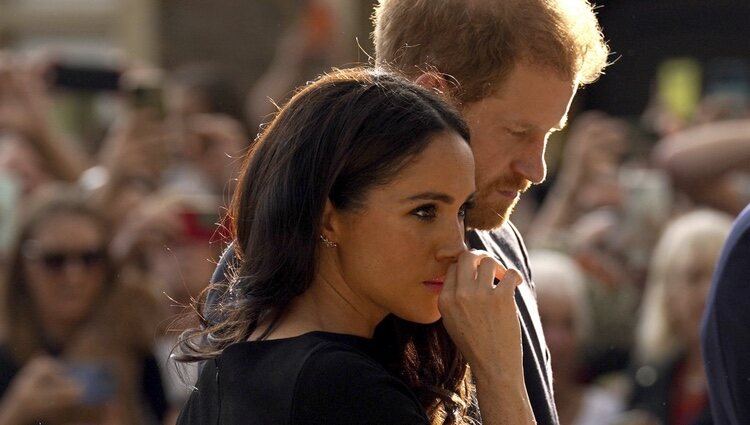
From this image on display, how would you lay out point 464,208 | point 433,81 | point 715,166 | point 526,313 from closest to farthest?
point 464,208 < point 433,81 < point 526,313 < point 715,166

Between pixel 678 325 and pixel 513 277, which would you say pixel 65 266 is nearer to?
pixel 678 325

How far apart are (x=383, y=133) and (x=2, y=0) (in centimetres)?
1056

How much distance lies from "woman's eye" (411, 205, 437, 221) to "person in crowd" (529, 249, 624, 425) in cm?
309

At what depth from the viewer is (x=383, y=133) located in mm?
2191

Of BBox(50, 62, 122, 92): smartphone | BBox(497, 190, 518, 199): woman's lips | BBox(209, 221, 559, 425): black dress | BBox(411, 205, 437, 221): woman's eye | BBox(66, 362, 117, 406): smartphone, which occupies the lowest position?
BBox(66, 362, 117, 406): smartphone

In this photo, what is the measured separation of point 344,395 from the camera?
2053 millimetres

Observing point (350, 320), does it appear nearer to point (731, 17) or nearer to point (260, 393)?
point (260, 393)

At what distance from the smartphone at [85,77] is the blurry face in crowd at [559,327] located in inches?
101

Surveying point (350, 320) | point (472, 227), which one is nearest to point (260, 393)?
point (350, 320)

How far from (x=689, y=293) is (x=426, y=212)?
11.0 ft

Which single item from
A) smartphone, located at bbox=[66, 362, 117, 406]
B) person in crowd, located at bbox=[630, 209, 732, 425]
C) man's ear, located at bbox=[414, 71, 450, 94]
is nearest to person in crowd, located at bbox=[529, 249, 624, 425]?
person in crowd, located at bbox=[630, 209, 732, 425]

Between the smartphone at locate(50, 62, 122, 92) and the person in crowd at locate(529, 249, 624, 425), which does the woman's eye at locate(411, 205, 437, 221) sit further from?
the smartphone at locate(50, 62, 122, 92)

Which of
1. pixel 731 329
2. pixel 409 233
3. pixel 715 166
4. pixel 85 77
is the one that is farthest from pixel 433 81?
pixel 85 77

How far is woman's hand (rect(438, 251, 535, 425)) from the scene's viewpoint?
88.0 inches
